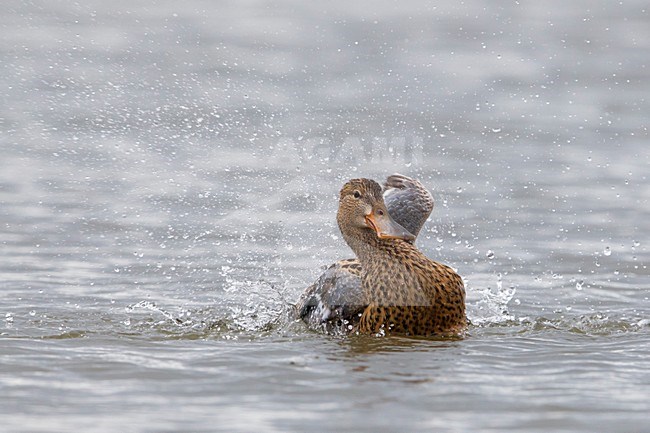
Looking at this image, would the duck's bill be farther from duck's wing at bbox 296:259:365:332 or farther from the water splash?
the water splash

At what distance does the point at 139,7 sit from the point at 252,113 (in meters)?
4.39

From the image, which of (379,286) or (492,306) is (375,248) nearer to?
(379,286)

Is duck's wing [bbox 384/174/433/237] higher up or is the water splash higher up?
duck's wing [bbox 384/174/433/237]

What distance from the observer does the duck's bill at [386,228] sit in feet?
26.6

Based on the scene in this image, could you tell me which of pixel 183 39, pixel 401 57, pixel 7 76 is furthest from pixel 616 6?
pixel 7 76

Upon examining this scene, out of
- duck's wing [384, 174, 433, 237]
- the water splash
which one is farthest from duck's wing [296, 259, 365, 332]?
the water splash

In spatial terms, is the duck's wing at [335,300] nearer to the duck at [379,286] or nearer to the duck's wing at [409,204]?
the duck at [379,286]

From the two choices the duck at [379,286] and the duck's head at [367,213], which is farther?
the duck's head at [367,213]

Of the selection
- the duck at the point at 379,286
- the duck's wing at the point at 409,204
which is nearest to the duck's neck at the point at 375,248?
the duck at the point at 379,286

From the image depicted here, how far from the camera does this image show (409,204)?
28.9 feet

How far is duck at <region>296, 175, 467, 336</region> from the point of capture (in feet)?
26.0

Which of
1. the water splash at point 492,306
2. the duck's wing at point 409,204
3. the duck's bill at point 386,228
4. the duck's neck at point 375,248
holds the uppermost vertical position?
the duck's wing at point 409,204

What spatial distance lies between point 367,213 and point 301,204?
8.96 feet

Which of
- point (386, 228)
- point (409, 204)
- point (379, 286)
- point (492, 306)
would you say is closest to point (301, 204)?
point (409, 204)
